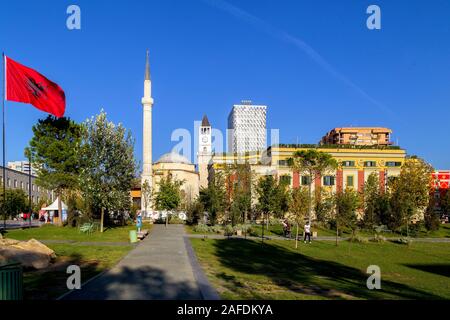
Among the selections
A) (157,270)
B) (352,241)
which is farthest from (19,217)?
(157,270)

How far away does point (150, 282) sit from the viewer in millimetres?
13008

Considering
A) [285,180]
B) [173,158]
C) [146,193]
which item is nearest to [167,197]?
[146,193]

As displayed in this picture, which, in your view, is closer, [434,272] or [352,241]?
[434,272]

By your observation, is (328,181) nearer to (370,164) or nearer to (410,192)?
(370,164)

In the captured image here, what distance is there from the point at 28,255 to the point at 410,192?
40889 millimetres

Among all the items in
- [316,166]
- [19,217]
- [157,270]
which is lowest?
[19,217]

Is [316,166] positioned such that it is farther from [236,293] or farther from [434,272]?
[236,293]

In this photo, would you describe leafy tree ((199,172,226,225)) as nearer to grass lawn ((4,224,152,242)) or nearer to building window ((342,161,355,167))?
grass lawn ((4,224,152,242))

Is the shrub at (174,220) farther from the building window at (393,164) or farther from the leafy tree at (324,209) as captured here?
the building window at (393,164)

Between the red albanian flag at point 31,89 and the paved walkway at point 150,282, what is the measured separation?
41.9 ft

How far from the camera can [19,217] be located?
79.7 metres

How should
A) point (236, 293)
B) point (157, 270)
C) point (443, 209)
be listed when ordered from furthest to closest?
point (443, 209), point (157, 270), point (236, 293)
